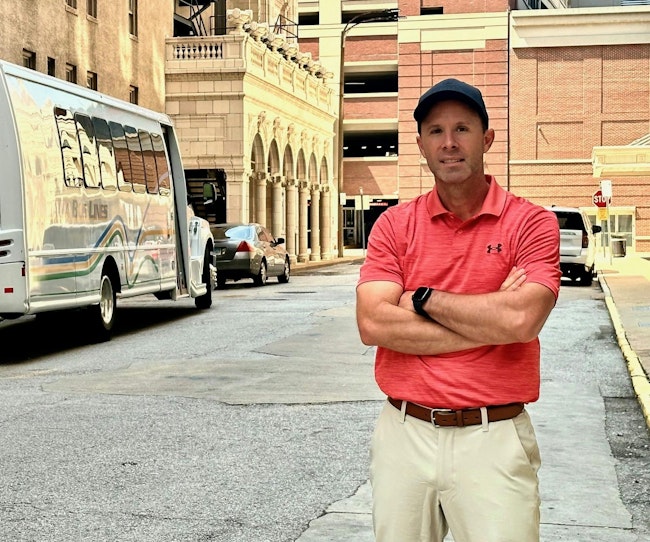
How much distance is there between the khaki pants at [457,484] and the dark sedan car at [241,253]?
90.0 ft

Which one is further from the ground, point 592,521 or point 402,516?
point 402,516

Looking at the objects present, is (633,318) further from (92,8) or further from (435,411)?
(92,8)

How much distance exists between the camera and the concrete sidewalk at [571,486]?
6.33 metres

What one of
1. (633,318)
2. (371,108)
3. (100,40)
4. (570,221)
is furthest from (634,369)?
(371,108)

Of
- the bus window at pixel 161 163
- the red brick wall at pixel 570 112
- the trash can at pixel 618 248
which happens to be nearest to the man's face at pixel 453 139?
the bus window at pixel 161 163

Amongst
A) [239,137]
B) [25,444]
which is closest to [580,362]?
[25,444]

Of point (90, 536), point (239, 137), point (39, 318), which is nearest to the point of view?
point (90, 536)

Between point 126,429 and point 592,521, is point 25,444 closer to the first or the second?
point 126,429

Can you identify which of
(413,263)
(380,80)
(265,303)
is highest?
(380,80)

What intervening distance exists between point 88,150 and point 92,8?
1839cm

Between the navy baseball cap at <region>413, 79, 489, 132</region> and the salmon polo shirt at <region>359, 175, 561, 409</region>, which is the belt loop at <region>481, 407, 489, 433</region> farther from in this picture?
the navy baseball cap at <region>413, 79, 489, 132</region>

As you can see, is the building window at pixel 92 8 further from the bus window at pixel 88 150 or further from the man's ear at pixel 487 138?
the man's ear at pixel 487 138

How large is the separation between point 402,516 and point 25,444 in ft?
19.1

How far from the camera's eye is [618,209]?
67.3m
